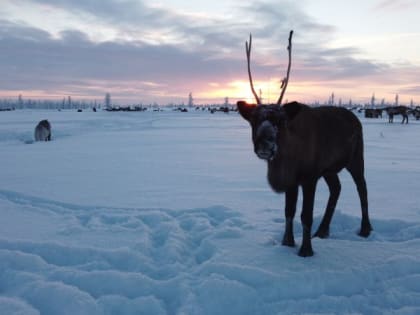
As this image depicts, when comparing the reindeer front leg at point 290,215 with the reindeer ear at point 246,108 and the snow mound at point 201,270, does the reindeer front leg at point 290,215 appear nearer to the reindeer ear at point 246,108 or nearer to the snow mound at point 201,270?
the snow mound at point 201,270

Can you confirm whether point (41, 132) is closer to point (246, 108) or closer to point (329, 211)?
point (329, 211)

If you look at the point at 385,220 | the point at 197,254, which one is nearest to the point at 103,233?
the point at 197,254

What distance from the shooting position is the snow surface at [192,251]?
113 inches

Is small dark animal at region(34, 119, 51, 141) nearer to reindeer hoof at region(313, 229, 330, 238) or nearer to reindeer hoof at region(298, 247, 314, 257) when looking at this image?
reindeer hoof at region(313, 229, 330, 238)

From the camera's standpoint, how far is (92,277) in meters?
3.17

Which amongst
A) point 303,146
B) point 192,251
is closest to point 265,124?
point 303,146

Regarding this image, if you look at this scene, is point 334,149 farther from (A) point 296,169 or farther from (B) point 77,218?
(B) point 77,218

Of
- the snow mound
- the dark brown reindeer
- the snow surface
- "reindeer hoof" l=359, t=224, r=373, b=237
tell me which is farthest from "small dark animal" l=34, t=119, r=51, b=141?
"reindeer hoof" l=359, t=224, r=373, b=237

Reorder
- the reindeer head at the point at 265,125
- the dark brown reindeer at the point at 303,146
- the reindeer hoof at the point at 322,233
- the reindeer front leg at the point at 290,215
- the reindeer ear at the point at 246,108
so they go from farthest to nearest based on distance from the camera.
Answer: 1. the reindeer hoof at the point at 322,233
2. the reindeer front leg at the point at 290,215
3. the reindeer ear at the point at 246,108
4. the dark brown reindeer at the point at 303,146
5. the reindeer head at the point at 265,125

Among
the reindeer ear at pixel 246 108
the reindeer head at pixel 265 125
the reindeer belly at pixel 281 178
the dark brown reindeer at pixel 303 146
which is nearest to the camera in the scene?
the reindeer head at pixel 265 125

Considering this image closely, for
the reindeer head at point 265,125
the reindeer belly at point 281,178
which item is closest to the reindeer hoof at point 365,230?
the reindeer belly at point 281,178

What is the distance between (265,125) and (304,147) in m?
0.70

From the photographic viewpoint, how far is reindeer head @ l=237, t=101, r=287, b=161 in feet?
10.4

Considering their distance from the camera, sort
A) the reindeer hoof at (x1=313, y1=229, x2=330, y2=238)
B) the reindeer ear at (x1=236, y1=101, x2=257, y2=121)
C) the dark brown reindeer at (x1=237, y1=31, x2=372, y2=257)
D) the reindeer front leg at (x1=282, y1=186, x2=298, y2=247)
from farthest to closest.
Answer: the reindeer hoof at (x1=313, y1=229, x2=330, y2=238), the reindeer front leg at (x1=282, y1=186, x2=298, y2=247), the reindeer ear at (x1=236, y1=101, x2=257, y2=121), the dark brown reindeer at (x1=237, y1=31, x2=372, y2=257)
